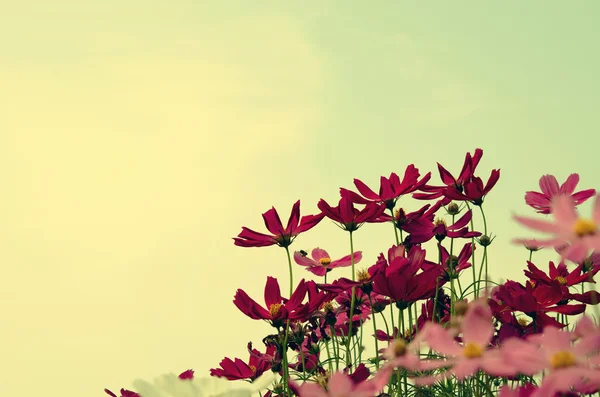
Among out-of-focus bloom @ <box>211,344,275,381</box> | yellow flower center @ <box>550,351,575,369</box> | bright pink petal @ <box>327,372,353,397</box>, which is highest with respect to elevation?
yellow flower center @ <box>550,351,575,369</box>

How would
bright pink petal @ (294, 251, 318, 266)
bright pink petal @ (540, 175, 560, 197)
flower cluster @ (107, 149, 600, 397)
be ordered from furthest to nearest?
bright pink petal @ (294, 251, 318, 266) → bright pink petal @ (540, 175, 560, 197) → flower cluster @ (107, 149, 600, 397)

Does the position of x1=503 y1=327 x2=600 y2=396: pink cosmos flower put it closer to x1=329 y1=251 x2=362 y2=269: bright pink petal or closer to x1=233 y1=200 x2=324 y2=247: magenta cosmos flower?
x1=233 y1=200 x2=324 y2=247: magenta cosmos flower

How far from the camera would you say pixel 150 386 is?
0.58 meters

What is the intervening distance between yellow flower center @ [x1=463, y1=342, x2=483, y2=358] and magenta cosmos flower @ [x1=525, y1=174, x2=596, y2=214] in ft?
3.34

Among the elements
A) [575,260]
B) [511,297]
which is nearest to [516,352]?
[575,260]

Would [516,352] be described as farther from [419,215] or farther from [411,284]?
[419,215]

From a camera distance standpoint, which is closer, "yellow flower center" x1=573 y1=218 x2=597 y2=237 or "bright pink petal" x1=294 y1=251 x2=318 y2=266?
"yellow flower center" x1=573 y1=218 x2=597 y2=237

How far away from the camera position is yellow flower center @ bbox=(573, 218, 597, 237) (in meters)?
0.54

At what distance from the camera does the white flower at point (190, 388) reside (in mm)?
579

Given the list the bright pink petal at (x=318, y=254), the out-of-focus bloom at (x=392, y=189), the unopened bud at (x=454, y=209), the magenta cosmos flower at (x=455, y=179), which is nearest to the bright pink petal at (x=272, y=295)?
the out-of-focus bloom at (x=392, y=189)

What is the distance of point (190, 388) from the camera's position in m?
0.60

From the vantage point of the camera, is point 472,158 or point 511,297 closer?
point 511,297

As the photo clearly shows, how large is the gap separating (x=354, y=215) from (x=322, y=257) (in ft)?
1.35

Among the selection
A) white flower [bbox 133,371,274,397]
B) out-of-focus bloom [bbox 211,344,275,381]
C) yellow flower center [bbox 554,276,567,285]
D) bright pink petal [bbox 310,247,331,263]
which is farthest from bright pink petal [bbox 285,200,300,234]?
white flower [bbox 133,371,274,397]
